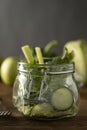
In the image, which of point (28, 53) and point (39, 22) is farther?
point (39, 22)

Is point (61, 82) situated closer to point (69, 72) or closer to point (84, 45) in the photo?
point (69, 72)

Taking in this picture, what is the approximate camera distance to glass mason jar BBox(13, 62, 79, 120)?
2.18 feet

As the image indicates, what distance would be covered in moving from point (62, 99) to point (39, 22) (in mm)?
933

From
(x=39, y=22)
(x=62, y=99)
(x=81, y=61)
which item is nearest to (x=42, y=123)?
(x=62, y=99)

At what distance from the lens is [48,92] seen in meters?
0.66

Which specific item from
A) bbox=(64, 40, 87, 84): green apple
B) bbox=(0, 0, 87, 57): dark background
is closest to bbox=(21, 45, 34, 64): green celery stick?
bbox=(64, 40, 87, 84): green apple

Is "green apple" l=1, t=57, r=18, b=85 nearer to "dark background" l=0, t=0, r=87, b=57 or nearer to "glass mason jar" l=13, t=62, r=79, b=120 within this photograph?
"dark background" l=0, t=0, r=87, b=57

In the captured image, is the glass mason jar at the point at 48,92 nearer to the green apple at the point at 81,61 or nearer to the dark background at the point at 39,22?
the green apple at the point at 81,61

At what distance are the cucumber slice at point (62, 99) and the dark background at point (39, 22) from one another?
33.2 inches

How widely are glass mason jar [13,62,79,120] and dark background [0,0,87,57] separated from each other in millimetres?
829

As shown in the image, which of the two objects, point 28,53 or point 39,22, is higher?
point 39,22

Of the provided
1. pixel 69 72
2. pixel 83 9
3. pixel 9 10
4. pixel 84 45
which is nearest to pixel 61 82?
pixel 69 72

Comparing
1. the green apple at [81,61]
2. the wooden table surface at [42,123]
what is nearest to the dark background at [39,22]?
the green apple at [81,61]

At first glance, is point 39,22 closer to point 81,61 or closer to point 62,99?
point 81,61
